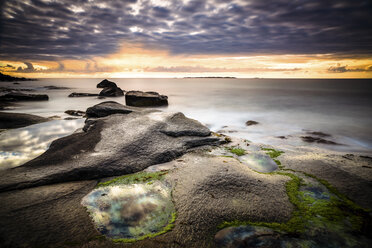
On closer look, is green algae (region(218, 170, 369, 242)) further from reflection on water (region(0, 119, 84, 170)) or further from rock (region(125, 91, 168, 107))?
rock (region(125, 91, 168, 107))

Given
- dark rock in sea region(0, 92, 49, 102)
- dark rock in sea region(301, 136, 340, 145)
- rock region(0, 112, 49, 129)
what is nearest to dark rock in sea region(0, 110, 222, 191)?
rock region(0, 112, 49, 129)

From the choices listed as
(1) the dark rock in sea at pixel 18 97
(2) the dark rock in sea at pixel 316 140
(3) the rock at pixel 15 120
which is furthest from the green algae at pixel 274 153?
(1) the dark rock in sea at pixel 18 97

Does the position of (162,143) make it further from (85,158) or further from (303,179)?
(303,179)

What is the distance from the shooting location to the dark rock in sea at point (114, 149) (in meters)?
4.35

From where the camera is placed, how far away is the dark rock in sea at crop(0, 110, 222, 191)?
4.35 m

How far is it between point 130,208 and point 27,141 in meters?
6.56

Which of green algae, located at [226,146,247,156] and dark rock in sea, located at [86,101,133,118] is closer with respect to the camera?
green algae, located at [226,146,247,156]

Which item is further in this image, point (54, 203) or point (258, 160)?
point (258, 160)

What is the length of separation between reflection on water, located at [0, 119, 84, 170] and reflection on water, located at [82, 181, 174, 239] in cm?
357

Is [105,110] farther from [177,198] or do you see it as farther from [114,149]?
[177,198]

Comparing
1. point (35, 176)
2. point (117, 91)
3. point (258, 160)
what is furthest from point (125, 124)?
point (117, 91)

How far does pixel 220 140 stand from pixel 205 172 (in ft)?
9.40

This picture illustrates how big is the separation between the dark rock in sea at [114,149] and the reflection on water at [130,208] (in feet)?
2.93

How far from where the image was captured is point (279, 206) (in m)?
3.39
